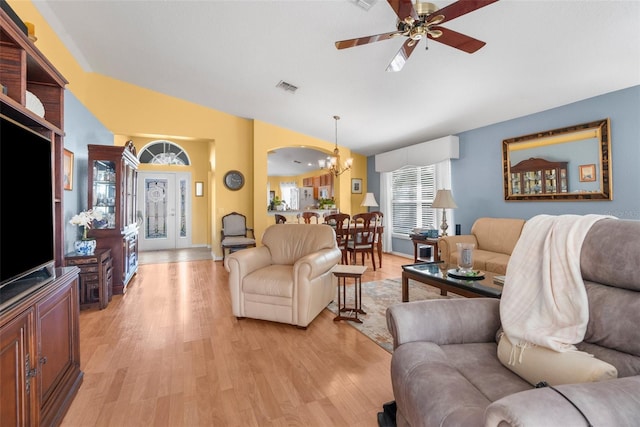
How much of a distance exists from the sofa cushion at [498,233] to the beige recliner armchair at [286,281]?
2.28 m

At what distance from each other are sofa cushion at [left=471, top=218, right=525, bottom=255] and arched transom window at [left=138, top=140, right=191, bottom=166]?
6798 millimetres

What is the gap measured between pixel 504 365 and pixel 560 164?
3.57 meters

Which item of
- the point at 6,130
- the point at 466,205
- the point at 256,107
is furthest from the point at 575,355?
the point at 256,107

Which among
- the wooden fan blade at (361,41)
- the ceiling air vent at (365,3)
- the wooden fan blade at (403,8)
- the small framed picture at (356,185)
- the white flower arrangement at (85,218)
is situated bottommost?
the white flower arrangement at (85,218)

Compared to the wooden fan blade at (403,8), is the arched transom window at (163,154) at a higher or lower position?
higher

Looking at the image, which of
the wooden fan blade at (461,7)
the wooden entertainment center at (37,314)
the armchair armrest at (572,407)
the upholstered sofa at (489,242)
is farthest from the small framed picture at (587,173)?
the wooden entertainment center at (37,314)

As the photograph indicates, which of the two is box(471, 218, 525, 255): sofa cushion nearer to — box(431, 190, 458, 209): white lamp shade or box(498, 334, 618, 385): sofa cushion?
box(431, 190, 458, 209): white lamp shade

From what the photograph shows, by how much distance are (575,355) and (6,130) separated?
2.47 metres

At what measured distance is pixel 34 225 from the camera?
158 centimetres

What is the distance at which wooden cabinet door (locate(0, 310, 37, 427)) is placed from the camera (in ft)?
3.68

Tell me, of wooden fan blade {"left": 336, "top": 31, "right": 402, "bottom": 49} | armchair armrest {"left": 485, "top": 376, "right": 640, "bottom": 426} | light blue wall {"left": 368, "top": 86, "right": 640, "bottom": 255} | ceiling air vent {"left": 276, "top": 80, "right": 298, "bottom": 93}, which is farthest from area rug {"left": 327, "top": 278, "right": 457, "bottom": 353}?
ceiling air vent {"left": 276, "top": 80, "right": 298, "bottom": 93}

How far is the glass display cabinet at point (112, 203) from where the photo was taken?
382cm

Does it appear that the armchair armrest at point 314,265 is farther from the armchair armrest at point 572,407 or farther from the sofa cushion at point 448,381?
the armchair armrest at point 572,407

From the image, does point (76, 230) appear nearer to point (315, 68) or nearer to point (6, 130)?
point (6, 130)
